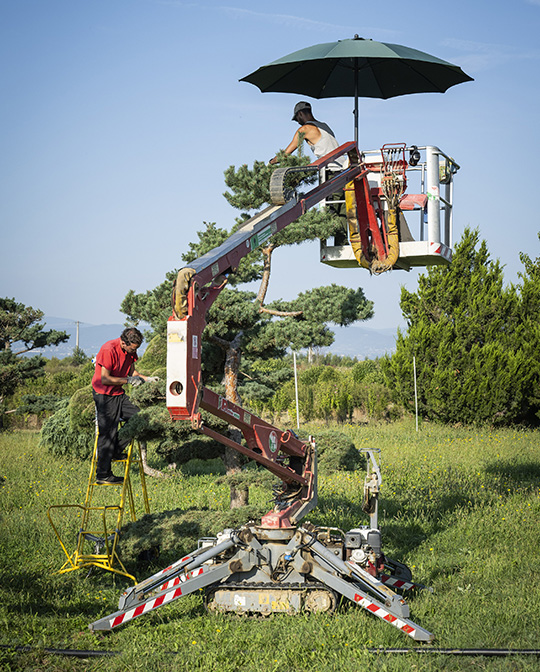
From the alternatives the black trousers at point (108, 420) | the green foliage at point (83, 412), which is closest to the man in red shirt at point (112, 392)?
the black trousers at point (108, 420)

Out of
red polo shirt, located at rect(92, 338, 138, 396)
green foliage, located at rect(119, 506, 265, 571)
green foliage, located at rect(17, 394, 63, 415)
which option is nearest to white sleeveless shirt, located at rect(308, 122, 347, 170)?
red polo shirt, located at rect(92, 338, 138, 396)

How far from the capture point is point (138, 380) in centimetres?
762

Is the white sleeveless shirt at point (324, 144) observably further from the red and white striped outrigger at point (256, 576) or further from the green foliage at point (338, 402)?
the green foliage at point (338, 402)

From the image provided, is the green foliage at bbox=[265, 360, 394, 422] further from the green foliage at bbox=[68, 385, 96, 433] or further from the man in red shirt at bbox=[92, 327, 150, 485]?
the man in red shirt at bbox=[92, 327, 150, 485]

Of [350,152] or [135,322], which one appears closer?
[350,152]

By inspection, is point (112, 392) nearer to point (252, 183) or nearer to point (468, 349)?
point (252, 183)

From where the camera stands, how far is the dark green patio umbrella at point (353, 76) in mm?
8516

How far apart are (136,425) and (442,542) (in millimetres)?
5675

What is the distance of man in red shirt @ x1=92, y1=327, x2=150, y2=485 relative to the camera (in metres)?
7.79

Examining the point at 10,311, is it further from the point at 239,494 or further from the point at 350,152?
the point at 350,152

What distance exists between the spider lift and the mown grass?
0.22m

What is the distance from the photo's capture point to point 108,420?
8062 mm

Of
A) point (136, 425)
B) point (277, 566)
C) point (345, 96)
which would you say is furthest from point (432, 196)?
point (136, 425)

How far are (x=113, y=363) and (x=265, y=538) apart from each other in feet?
8.19
